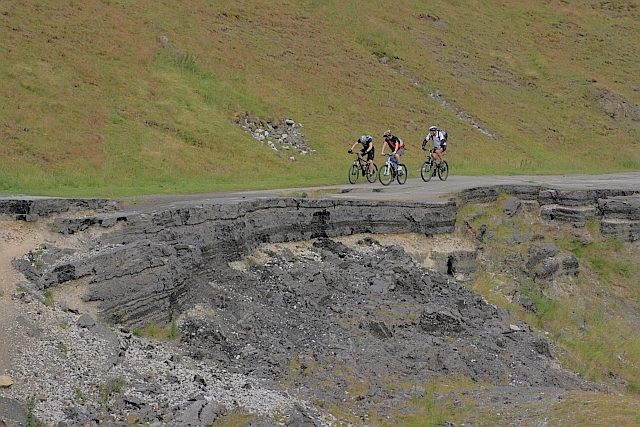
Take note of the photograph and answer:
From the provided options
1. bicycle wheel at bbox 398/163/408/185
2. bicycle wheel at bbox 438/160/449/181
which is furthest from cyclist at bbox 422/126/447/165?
bicycle wheel at bbox 398/163/408/185

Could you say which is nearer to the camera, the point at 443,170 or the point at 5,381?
the point at 5,381

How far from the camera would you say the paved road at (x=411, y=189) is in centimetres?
1647

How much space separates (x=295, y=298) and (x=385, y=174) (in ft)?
33.0

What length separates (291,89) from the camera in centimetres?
3588

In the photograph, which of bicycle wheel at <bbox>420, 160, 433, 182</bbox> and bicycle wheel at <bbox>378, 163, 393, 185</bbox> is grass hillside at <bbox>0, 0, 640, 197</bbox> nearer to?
bicycle wheel at <bbox>378, 163, 393, 185</bbox>

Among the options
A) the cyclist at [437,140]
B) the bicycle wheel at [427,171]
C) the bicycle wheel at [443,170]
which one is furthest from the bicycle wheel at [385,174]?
the bicycle wheel at [443,170]

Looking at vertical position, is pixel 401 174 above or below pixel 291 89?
below

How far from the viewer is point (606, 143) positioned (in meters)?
43.5

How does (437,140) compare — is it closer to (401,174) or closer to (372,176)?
(401,174)

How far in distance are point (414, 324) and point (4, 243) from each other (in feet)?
22.2

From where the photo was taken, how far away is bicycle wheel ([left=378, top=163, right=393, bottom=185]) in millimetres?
23016

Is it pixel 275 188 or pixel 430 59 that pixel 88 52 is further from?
pixel 430 59

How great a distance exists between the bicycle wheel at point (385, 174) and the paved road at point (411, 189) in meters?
0.17

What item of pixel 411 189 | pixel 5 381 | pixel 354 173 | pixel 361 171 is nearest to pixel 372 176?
pixel 361 171
